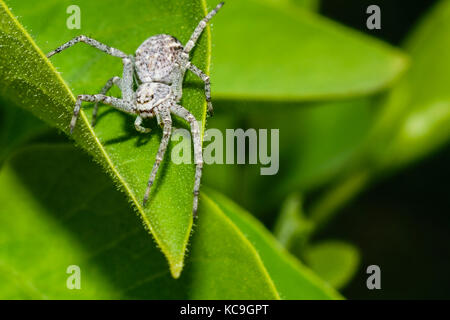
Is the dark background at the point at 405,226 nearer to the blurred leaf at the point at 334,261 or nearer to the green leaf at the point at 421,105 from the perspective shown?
the green leaf at the point at 421,105

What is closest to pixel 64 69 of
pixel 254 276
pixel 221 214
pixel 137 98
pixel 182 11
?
pixel 137 98

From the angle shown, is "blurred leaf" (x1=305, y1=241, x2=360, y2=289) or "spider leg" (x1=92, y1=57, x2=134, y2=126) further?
"blurred leaf" (x1=305, y1=241, x2=360, y2=289)

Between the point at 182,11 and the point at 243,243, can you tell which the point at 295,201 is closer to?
the point at 243,243

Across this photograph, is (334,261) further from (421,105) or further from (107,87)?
(107,87)

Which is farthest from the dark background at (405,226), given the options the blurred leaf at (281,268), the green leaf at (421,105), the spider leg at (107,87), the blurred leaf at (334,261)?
the spider leg at (107,87)

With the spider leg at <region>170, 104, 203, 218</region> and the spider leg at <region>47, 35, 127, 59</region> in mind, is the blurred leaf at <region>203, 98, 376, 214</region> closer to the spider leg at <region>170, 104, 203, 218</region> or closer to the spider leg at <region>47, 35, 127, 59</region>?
the spider leg at <region>170, 104, 203, 218</region>

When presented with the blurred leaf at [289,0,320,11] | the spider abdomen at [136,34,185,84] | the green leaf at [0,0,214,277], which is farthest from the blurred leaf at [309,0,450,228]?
the green leaf at [0,0,214,277]

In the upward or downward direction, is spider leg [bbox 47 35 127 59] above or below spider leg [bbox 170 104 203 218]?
above
